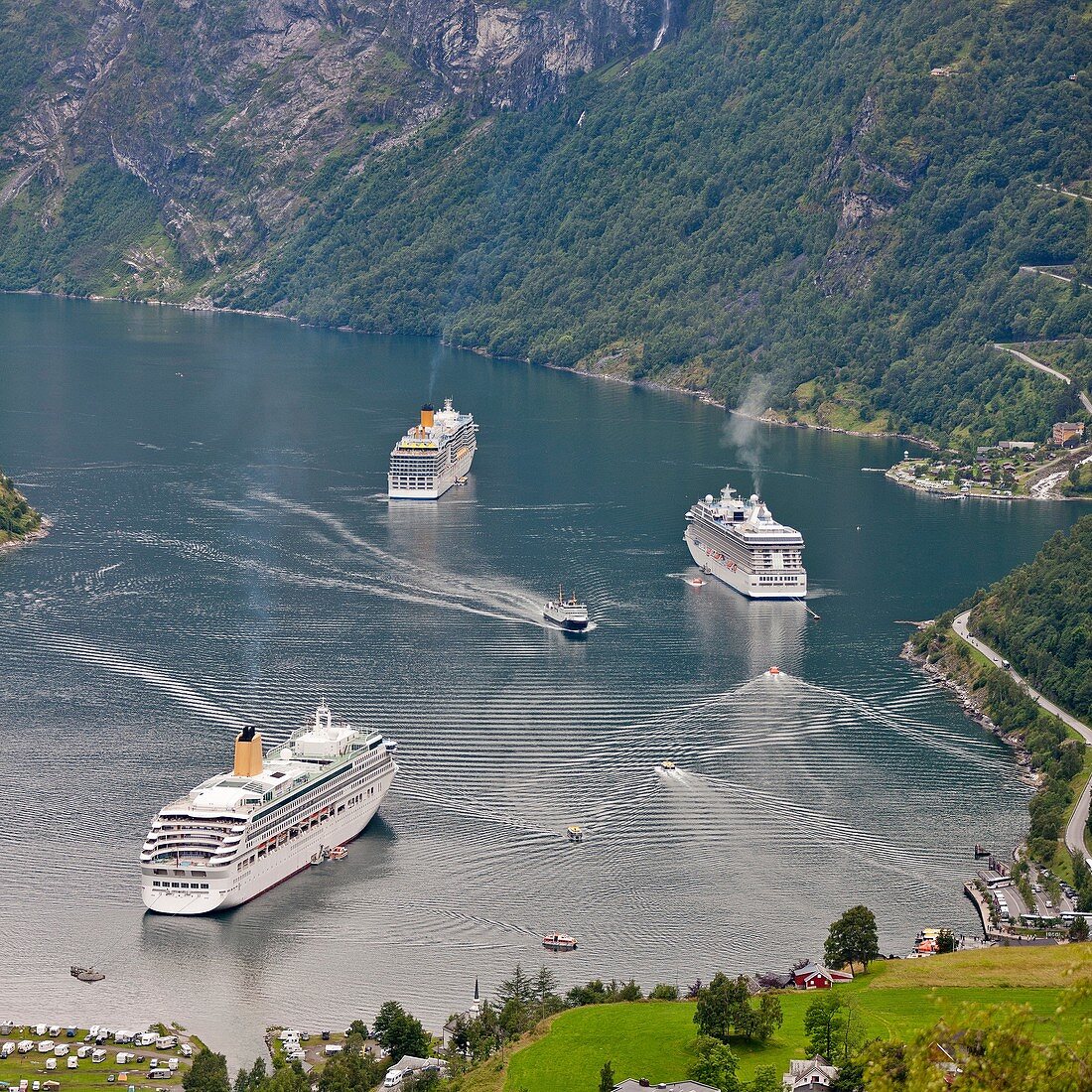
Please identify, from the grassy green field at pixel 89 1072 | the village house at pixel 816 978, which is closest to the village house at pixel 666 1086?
the village house at pixel 816 978

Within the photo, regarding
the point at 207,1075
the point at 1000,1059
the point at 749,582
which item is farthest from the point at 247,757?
the point at 749,582

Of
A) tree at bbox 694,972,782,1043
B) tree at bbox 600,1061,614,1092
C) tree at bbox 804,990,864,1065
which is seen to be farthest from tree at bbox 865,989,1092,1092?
tree at bbox 694,972,782,1043

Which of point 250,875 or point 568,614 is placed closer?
point 250,875

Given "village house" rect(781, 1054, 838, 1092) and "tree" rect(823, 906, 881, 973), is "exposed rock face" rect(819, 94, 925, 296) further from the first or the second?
"village house" rect(781, 1054, 838, 1092)

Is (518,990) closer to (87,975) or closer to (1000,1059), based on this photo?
(87,975)

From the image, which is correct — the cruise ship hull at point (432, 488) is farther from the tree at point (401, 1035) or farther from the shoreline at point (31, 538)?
the tree at point (401, 1035)
